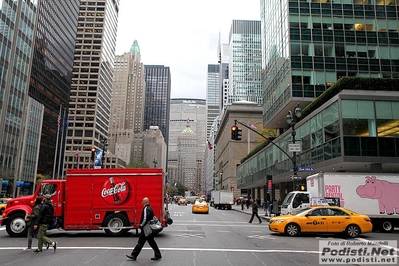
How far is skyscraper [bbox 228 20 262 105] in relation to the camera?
154m

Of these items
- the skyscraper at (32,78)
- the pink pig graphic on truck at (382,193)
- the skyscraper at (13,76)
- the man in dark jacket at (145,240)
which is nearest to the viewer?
the man in dark jacket at (145,240)

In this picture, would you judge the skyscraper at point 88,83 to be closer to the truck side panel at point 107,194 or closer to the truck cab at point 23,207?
the truck cab at point 23,207

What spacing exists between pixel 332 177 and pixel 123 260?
1328 centimetres

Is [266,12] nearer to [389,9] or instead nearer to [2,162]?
[389,9]

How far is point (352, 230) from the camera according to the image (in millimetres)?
14828

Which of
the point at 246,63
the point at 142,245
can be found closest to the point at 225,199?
the point at 142,245

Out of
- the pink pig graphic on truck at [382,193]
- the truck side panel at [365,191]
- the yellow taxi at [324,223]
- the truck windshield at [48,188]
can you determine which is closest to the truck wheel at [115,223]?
the truck windshield at [48,188]

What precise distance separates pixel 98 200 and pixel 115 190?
849 millimetres

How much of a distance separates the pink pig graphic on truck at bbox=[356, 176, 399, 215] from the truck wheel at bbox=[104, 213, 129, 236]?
1249cm

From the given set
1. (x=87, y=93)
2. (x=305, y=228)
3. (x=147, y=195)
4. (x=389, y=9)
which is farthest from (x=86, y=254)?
(x=87, y=93)

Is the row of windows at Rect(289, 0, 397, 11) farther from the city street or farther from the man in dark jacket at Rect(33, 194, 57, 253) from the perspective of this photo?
the man in dark jacket at Rect(33, 194, 57, 253)

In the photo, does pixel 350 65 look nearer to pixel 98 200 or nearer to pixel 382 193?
pixel 382 193

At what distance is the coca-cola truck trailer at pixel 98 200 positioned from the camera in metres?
14.3

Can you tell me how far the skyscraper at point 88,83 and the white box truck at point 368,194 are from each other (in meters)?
119
